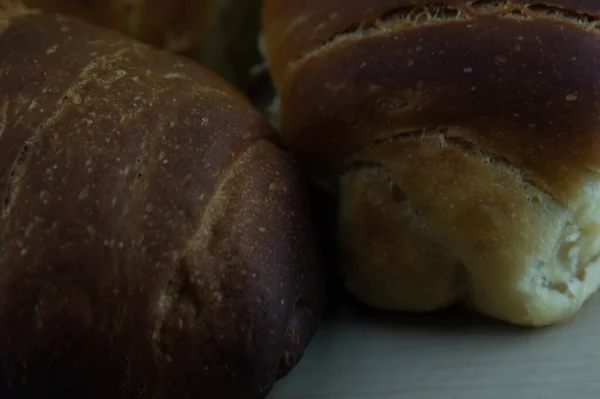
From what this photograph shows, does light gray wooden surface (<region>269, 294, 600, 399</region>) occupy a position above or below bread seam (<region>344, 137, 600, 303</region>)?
below

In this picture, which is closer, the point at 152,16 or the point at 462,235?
the point at 462,235

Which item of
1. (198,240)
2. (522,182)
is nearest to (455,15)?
(522,182)

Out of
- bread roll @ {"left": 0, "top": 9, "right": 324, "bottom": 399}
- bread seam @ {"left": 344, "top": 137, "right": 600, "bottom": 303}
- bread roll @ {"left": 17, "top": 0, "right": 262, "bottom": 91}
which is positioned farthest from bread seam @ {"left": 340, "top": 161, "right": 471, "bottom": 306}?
bread roll @ {"left": 17, "top": 0, "right": 262, "bottom": 91}

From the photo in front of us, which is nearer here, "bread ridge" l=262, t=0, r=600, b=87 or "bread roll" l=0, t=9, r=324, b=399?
"bread roll" l=0, t=9, r=324, b=399

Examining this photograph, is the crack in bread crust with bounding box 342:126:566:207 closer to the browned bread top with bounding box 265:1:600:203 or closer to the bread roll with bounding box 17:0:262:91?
the browned bread top with bounding box 265:1:600:203

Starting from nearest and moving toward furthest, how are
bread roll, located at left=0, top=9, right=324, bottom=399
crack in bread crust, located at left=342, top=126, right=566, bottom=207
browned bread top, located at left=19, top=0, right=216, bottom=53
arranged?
bread roll, located at left=0, top=9, right=324, bottom=399 → crack in bread crust, located at left=342, top=126, right=566, bottom=207 → browned bread top, located at left=19, top=0, right=216, bottom=53

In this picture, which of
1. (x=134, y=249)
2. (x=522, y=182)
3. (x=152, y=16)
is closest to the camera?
(x=134, y=249)

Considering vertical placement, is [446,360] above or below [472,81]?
below

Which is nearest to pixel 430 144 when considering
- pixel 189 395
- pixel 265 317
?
pixel 265 317

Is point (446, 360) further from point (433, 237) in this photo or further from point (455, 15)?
point (455, 15)
